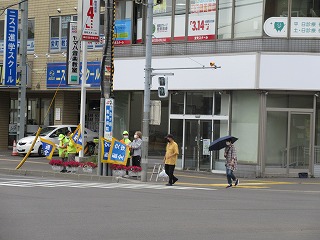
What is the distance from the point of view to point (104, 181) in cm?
2238

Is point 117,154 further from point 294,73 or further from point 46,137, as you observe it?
point 46,137

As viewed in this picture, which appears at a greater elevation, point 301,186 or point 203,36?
point 203,36

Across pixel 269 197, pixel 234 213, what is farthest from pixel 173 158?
pixel 234 213

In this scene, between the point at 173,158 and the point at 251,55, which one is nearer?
the point at 173,158

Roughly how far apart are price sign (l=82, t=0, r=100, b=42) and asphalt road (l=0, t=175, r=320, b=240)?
8.43 m

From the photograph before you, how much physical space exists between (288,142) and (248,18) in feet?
18.1

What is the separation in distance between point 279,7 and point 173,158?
865 centimetres

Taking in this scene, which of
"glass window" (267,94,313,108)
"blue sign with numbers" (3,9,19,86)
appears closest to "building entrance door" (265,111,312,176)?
"glass window" (267,94,313,108)

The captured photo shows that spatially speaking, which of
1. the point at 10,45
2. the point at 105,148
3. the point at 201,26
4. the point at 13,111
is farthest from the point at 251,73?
the point at 13,111

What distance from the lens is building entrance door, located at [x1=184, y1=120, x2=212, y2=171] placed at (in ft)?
87.3

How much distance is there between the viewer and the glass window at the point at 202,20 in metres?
26.2

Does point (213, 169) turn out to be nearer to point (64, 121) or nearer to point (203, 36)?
point (203, 36)

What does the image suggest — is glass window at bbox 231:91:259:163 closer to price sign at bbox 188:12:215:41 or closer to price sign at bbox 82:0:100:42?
price sign at bbox 188:12:215:41

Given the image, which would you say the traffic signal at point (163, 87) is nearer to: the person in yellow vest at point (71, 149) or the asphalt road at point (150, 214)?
the asphalt road at point (150, 214)
